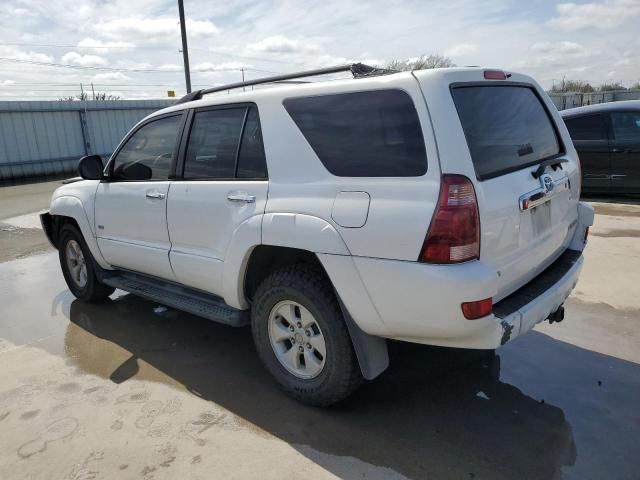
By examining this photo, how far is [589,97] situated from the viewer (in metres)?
24.9

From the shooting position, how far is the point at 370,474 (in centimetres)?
250

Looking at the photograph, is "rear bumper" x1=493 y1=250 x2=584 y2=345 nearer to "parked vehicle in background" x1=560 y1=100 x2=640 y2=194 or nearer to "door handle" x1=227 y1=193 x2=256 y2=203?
"door handle" x1=227 y1=193 x2=256 y2=203

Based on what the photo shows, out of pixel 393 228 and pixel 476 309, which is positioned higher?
pixel 393 228

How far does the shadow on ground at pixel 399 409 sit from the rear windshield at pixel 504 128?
140cm

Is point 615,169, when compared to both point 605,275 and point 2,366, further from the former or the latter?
point 2,366

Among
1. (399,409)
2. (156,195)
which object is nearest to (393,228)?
(399,409)

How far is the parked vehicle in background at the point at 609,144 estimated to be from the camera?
26.6 feet

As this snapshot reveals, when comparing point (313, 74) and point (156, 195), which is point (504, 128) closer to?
point (313, 74)

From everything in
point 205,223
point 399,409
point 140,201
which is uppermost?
point 140,201

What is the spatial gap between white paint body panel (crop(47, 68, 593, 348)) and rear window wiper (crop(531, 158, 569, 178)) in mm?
67

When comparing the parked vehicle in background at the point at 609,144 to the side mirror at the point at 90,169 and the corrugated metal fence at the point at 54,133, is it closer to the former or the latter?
the side mirror at the point at 90,169

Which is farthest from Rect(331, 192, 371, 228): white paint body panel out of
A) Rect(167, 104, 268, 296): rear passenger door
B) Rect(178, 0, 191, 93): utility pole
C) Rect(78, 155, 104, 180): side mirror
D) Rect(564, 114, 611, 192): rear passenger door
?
Rect(178, 0, 191, 93): utility pole

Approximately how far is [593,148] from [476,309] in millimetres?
7311

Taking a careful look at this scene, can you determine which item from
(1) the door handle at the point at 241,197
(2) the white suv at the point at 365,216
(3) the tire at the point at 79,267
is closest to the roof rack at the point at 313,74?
(2) the white suv at the point at 365,216
